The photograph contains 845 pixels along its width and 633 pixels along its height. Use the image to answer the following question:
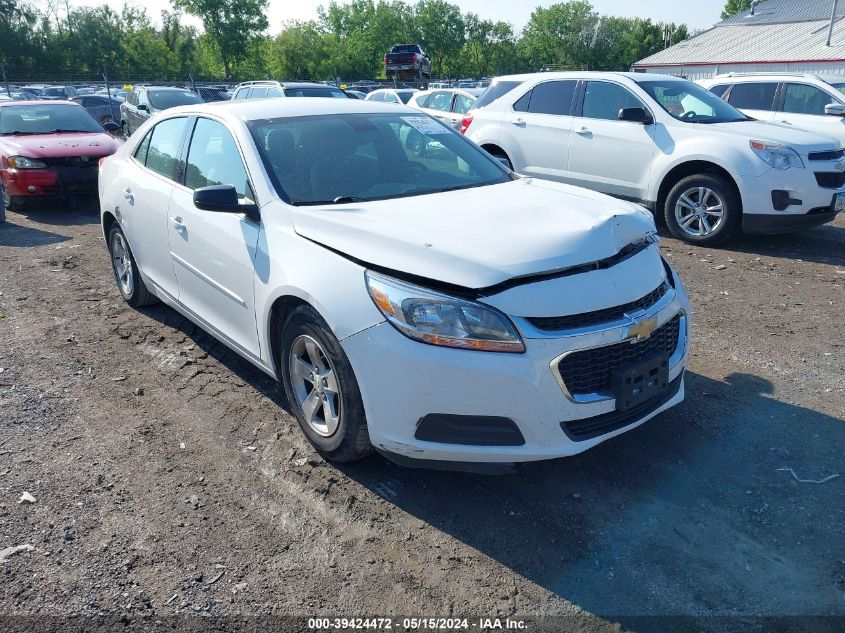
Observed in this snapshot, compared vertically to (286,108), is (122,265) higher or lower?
lower

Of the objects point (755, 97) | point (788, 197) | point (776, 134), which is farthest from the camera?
point (755, 97)

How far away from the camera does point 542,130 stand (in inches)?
358

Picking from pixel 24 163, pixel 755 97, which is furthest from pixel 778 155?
pixel 24 163

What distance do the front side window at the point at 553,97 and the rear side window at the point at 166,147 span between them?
18.1 ft

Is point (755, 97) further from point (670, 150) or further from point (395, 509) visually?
point (395, 509)

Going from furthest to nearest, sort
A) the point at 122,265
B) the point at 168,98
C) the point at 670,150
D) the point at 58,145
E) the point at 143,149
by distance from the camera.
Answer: the point at 168,98 < the point at 58,145 < the point at 670,150 < the point at 122,265 < the point at 143,149

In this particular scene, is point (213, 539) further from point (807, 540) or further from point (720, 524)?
point (807, 540)

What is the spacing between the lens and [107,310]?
600 centimetres

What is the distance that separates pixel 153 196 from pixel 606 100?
5961mm

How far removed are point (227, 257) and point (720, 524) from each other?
2811 mm

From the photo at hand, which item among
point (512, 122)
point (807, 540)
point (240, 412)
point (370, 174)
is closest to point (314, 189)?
point (370, 174)

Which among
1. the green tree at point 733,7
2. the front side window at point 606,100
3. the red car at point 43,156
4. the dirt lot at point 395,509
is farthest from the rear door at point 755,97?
the green tree at point 733,7

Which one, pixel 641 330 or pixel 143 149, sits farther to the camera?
pixel 143 149

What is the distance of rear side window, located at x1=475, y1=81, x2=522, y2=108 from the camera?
982cm
